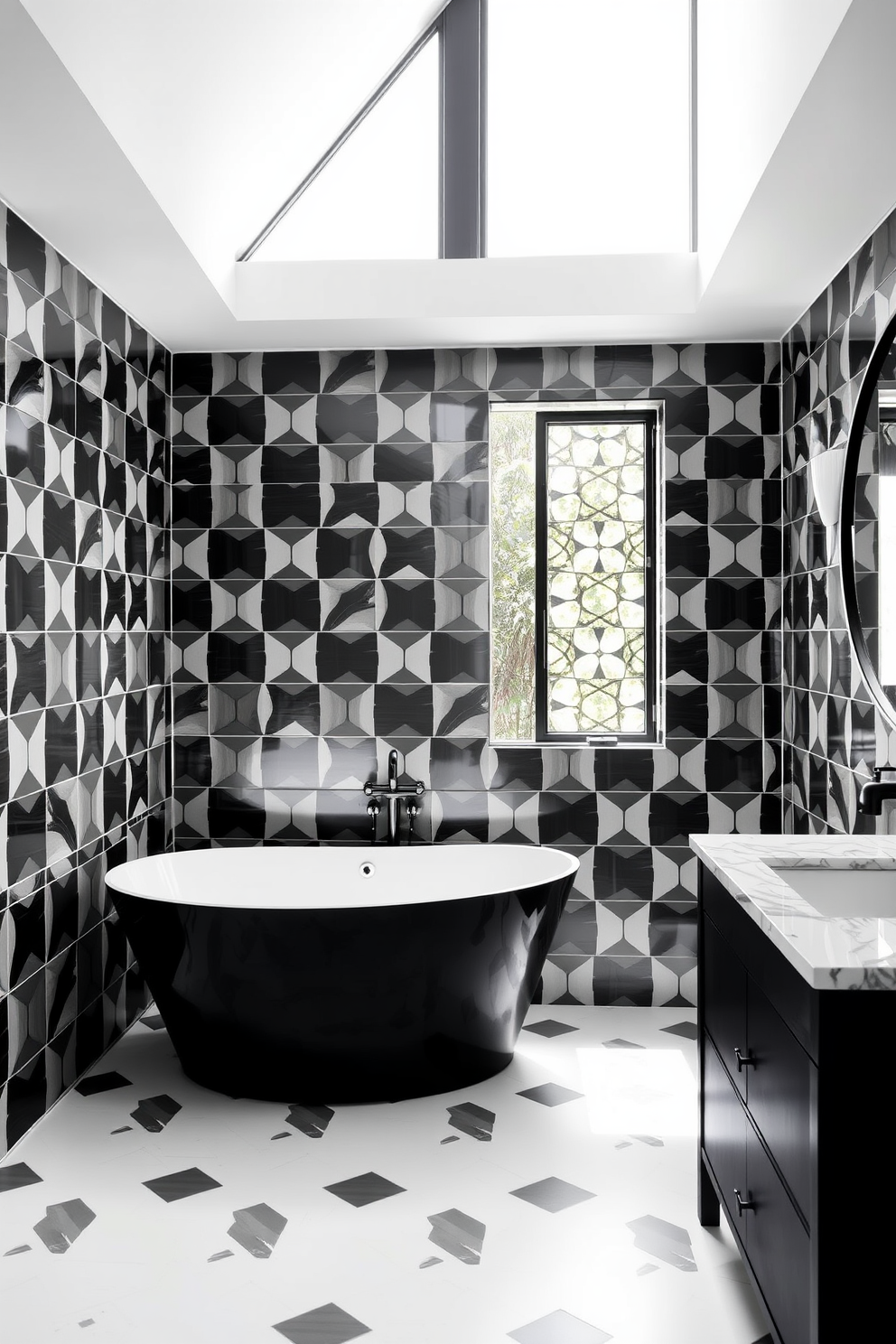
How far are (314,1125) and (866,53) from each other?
9.67ft

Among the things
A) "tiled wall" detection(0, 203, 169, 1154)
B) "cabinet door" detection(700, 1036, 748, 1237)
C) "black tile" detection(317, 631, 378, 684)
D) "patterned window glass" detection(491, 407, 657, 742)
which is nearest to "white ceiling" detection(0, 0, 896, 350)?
"tiled wall" detection(0, 203, 169, 1154)

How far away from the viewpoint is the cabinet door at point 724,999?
190 centimetres

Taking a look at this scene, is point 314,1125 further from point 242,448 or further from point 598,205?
point 598,205

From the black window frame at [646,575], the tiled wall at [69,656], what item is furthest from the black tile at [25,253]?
the black window frame at [646,575]

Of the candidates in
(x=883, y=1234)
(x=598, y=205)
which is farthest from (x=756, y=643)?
(x=883, y=1234)

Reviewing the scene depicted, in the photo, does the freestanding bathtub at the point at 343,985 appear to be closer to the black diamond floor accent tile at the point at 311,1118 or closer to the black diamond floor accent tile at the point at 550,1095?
the black diamond floor accent tile at the point at 311,1118

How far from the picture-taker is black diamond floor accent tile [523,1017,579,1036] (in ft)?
11.7

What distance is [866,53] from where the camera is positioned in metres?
1.98

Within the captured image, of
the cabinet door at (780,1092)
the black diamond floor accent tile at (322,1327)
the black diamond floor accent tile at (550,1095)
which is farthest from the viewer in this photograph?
the black diamond floor accent tile at (550,1095)

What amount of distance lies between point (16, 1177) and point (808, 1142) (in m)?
2.12

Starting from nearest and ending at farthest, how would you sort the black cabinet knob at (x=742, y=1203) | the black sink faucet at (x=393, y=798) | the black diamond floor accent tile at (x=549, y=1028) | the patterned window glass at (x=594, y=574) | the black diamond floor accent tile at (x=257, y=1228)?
1. the black cabinet knob at (x=742, y=1203)
2. the black diamond floor accent tile at (x=257, y=1228)
3. the black diamond floor accent tile at (x=549, y=1028)
4. the black sink faucet at (x=393, y=798)
5. the patterned window glass at (x=594, y=574)

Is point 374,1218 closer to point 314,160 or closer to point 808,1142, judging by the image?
point 808,1142

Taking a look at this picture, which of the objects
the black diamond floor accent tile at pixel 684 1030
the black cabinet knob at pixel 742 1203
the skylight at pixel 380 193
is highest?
the skylight at pixel 380 193

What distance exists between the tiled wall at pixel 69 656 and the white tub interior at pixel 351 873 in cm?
34
